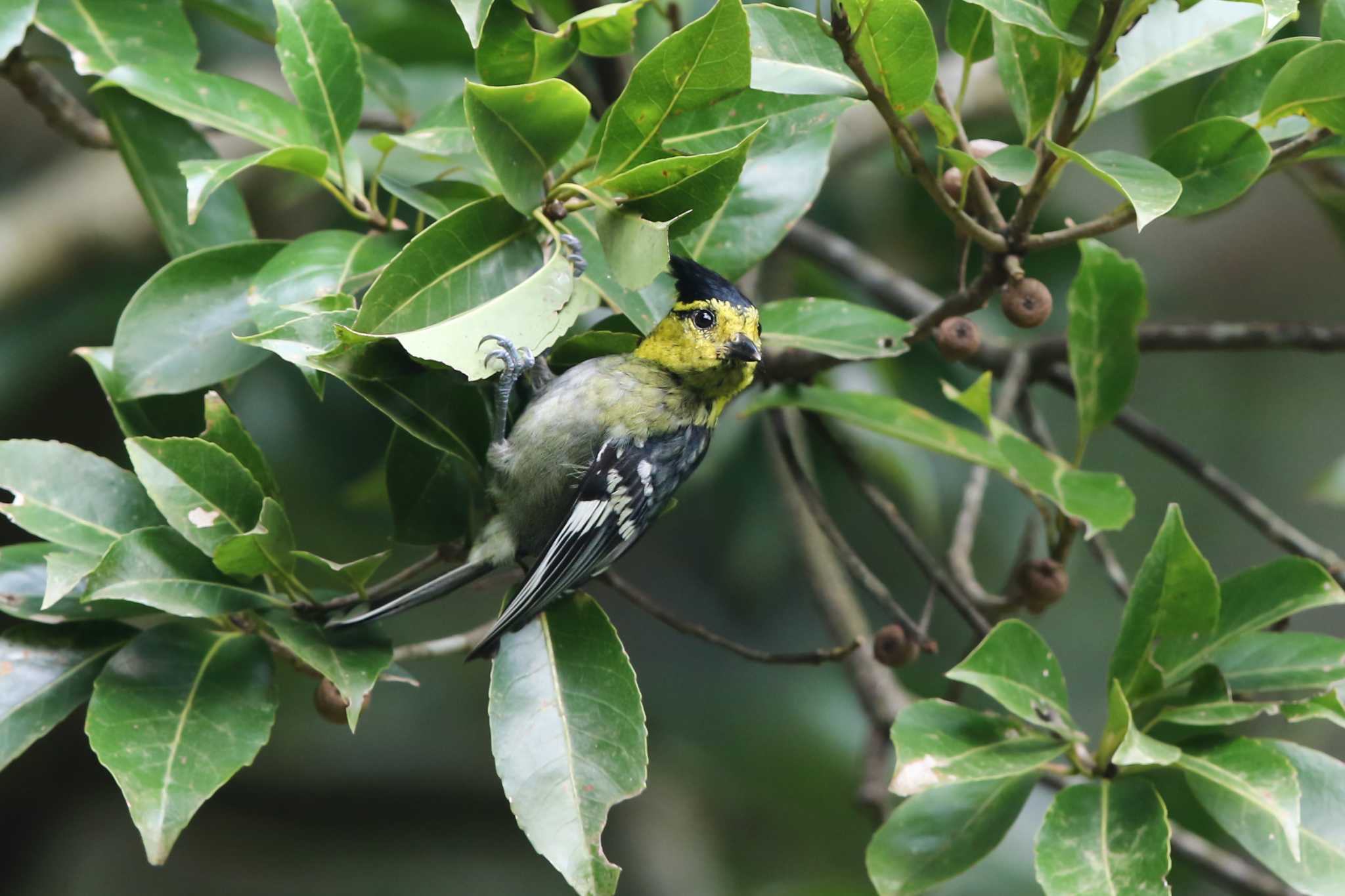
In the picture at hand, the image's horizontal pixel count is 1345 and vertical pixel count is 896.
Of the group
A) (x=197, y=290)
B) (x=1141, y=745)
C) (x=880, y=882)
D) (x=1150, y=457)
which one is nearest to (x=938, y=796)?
(x=880, y=882)

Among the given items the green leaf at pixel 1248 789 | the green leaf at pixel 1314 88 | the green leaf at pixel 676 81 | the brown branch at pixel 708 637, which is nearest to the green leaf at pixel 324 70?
the green leaf at pixel 676 81

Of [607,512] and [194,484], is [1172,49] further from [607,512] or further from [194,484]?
[194,484]

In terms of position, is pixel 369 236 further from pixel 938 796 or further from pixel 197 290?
pixel 938 796

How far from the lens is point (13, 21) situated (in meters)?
1.70

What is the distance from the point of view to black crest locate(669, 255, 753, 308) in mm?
1903

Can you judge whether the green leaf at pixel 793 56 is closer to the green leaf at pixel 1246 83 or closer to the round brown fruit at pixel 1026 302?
the round brown fruit at pixel 1026 302

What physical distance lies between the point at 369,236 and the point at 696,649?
105 inches

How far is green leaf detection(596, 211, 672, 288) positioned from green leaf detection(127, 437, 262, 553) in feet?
1.84

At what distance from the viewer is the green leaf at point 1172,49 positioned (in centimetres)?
168

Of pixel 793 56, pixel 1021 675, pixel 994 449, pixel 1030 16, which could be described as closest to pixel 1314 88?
pixel 1030 16

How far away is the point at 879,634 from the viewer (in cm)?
209

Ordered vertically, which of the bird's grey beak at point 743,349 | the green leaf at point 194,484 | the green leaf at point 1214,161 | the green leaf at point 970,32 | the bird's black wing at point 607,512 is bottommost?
the bird's black wing at point 607,512

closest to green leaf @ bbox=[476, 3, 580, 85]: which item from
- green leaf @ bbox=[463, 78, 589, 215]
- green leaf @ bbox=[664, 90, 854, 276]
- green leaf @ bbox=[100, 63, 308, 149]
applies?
green leaf @ bbox=[463, 78, 589, 215]

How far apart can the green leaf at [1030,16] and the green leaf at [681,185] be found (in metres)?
0.30
